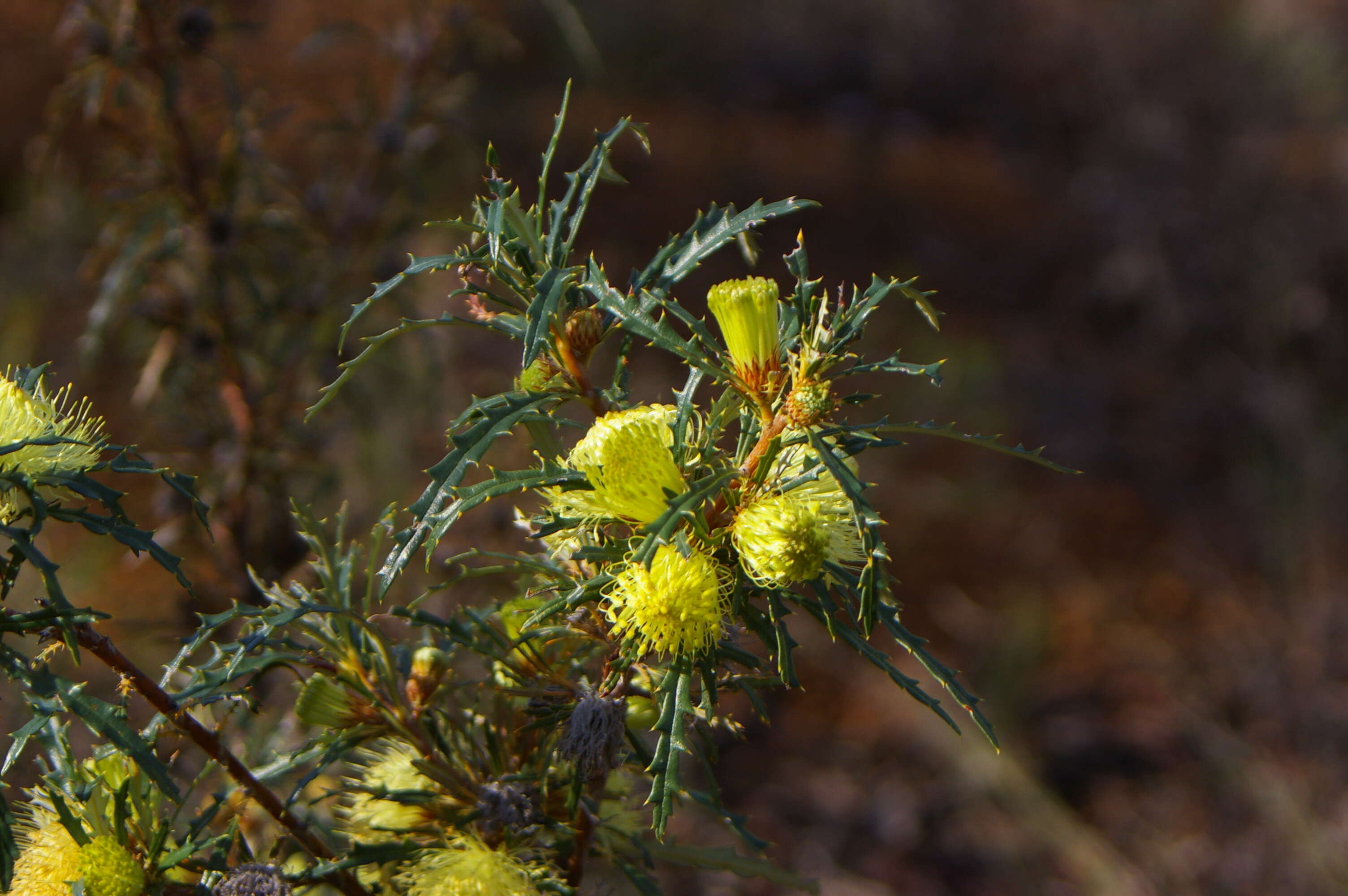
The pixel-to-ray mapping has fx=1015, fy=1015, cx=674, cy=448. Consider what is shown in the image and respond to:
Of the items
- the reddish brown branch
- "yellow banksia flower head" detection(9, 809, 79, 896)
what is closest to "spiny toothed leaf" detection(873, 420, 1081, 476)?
the reddish brown branch

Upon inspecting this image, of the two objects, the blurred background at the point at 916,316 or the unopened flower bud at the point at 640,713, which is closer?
the unopened flower bud at the point at 640,713

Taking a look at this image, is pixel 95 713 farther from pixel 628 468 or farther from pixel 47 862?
pixel 628 468

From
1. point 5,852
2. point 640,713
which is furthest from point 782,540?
point 5,852

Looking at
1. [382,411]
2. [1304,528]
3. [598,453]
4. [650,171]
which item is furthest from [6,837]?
[650,171]

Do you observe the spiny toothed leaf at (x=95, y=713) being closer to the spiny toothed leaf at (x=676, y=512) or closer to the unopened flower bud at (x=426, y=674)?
the unopened flower bud at (x=426, y=674)

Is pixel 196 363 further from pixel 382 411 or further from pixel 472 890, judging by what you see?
pixel 382 411

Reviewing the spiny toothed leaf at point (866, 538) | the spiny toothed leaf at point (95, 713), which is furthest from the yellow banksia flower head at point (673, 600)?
the spiny toothed leaf at point (95, 713)

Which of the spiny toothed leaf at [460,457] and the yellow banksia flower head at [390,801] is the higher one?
the spiny toothed leaf at [460,457]
